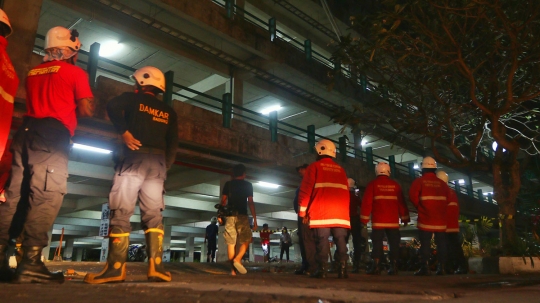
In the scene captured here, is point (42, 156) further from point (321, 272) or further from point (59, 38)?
point (321, 272)

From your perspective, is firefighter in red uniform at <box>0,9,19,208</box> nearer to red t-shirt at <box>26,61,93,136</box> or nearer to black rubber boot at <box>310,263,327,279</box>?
red t-shirt at <box>26,61,93,136</box>

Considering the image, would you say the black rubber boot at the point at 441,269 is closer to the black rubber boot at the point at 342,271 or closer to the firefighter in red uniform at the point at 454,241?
the firefighter in red uniform at the point at 454,241

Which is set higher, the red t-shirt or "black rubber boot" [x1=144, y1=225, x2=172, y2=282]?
the red t-shirt

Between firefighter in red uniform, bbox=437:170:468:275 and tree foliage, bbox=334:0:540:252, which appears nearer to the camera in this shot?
tree foliage, bbox=334:0:540:252

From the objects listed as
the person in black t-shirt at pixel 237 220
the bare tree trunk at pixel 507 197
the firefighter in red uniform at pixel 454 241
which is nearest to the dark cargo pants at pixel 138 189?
the person in black t-shirt at pixel 237 220

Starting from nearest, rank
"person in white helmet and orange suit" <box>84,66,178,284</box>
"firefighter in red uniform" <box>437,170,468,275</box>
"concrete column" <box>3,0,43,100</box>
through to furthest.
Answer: "person in white helmet and orange suit" <box>84,66,178,284</box>
"firefighter in red uniform" <box>437,170,468,275</box>
"concrete column" <box>3,0,43,100</box>

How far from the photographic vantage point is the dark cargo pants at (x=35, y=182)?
2.67 m

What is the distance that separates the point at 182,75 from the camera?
14781 mm

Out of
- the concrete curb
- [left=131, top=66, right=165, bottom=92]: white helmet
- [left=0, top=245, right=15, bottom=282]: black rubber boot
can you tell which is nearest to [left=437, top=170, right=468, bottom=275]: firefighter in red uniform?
the concrete curb

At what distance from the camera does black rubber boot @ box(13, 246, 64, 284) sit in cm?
254

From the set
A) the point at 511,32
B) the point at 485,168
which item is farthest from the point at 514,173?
the point at 511,32

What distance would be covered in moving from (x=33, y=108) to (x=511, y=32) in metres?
5.99

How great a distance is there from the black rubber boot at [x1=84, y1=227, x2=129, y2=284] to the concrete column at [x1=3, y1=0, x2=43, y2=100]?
532 cm

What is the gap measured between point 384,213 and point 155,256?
158 inches
